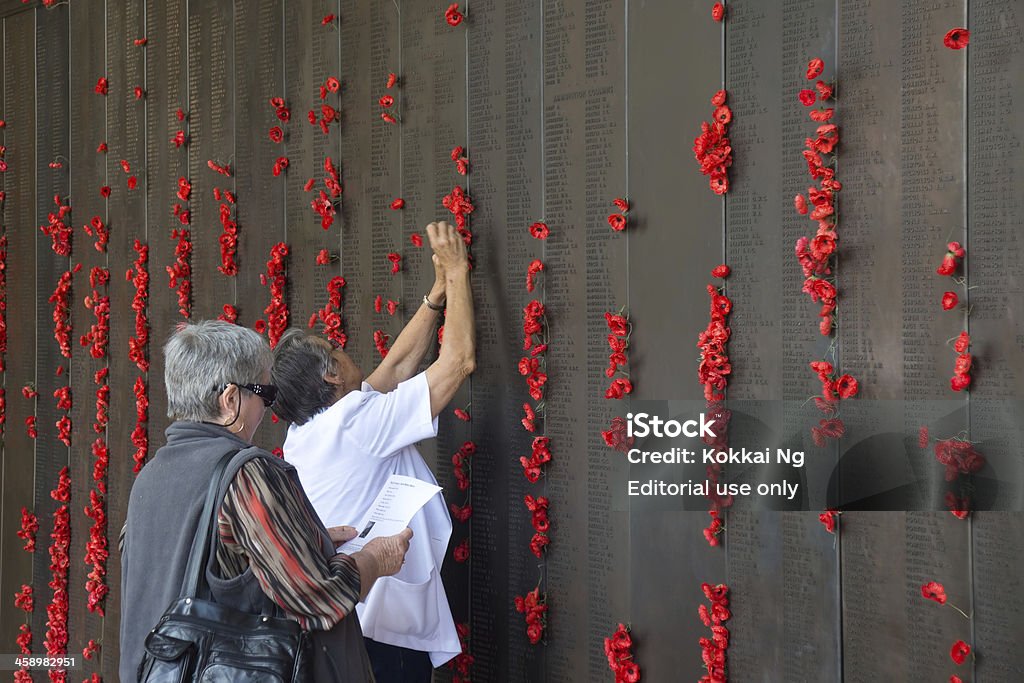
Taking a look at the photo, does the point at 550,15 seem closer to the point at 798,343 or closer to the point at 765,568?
the point at 798,343

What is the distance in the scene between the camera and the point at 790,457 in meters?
2.50

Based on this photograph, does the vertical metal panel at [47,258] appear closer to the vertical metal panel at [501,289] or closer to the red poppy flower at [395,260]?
the red poppy flower at [395,260]

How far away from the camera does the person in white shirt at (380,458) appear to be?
8.86 ft

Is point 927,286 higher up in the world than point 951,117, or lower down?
lower down

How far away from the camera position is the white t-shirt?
8.84ft

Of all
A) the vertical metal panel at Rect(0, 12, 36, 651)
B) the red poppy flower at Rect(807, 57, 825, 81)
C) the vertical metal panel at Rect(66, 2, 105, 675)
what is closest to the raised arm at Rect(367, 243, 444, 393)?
the red poppy flower at Rect(807, 57, 825, 81)

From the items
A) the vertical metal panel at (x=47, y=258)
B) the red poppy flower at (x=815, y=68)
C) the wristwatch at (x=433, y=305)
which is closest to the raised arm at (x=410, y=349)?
the wristwatch at (x=433, y=305)

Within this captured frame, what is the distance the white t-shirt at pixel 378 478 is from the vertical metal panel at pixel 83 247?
86.1 inches

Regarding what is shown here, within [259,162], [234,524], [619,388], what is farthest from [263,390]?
[259,162]

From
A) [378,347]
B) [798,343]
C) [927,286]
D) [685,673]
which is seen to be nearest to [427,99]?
[378,347]

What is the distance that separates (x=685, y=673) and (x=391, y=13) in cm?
224

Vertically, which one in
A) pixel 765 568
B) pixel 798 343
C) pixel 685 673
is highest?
pixel 798 343

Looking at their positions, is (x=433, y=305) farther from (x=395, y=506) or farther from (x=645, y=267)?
(x=395, y=506)

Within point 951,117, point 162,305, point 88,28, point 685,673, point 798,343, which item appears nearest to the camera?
point 951,117
